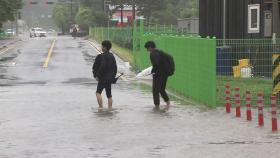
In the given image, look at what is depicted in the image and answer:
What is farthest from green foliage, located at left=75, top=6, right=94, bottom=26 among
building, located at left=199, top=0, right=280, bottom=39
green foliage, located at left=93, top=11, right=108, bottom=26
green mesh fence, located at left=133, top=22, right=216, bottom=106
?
green mesh fence, located at left=133, top=22, right=216, bottom=106

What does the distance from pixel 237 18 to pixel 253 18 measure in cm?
190

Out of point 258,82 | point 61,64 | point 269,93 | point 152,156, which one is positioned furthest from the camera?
point 61,64

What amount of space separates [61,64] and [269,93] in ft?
61.1

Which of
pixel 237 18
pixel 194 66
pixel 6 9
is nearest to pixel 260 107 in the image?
pixel 194 66

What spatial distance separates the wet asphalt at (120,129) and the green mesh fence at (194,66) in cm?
48

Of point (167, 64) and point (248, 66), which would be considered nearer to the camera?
point (167, 64)

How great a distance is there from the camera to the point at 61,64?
114ft

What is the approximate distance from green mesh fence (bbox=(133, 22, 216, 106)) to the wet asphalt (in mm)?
477

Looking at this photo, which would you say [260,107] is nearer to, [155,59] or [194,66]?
[155,59]

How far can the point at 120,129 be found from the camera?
1222 cm

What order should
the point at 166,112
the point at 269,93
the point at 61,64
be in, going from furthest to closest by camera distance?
the point at 61,64, the point at 269,93, the point at 166,112

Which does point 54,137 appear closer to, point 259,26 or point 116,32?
point 259,26

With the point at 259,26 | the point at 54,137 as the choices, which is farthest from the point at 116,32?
the point at 54,137

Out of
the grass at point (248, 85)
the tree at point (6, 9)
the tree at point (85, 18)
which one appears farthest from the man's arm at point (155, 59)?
the tree at point (85, 18)
